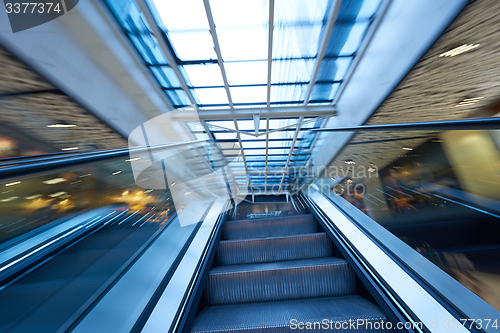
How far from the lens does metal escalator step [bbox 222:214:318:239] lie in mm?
3779

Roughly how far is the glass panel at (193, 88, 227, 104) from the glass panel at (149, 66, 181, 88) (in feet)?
2.54

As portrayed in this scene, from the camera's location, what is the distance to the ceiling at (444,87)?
2684mm

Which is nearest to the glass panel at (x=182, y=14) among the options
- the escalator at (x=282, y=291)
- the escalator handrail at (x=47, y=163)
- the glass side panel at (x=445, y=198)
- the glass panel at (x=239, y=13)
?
the glass panel at (x=239, y=13)

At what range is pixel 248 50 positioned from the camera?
5965 mm

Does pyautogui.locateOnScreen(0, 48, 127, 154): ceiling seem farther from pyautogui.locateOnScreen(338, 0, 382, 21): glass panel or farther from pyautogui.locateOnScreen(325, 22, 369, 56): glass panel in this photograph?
pyautogui.locateOnScreen(325, 22, 369, 56): glass panel

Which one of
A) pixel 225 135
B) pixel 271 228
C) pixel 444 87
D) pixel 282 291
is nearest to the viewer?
pixel 282 291

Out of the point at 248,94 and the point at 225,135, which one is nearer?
the point at 248,94

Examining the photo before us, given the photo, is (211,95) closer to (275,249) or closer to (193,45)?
(193,45)

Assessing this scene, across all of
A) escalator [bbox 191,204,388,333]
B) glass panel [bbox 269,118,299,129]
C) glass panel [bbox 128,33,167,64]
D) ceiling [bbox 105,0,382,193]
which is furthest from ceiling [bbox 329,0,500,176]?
glass panel [bbox 128,33,167,64]

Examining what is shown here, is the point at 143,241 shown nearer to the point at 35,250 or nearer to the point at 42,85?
the point at 35,250

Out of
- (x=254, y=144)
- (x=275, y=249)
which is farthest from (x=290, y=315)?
(x=254, y=144)

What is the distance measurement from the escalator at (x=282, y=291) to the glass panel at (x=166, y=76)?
5762 mm

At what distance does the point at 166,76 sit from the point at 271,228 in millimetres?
5876

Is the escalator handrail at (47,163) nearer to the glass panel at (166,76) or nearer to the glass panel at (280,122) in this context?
the glass panel at (166,76)
